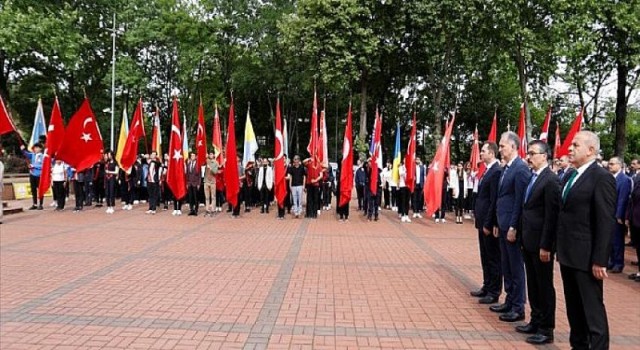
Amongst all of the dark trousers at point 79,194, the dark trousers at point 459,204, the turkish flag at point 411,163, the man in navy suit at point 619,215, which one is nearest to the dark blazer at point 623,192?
the man in navy suit at point 619,215

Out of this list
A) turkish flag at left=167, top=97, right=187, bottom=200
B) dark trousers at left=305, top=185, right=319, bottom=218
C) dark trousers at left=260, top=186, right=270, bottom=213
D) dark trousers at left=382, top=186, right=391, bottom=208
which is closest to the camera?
turkish flag at left=167, top=97, right=187, bottom=200

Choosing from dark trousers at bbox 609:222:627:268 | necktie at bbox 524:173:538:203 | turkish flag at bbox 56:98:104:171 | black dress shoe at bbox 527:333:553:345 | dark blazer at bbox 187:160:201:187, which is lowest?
black dress shoe at bbox 527:333:553:345

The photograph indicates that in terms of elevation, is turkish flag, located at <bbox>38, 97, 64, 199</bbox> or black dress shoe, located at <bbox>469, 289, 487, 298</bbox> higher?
turkish flag, located at <bbox>38, 97, 64, 199</bbox>

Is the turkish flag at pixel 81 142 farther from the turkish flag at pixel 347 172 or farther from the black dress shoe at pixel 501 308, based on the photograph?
the black dress shoe at pixel 501 308

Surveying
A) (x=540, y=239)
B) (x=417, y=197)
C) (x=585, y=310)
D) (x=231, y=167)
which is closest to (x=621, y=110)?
(x=417, y=197)

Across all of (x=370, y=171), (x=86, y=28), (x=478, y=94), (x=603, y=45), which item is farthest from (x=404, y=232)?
(x=478, y=94)

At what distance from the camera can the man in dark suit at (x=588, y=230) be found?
422cm

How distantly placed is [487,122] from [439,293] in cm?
3949

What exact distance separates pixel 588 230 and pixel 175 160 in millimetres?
13041

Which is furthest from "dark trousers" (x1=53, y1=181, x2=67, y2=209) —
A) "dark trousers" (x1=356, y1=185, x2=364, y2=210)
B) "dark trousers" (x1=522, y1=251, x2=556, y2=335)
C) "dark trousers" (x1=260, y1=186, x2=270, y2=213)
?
"dark trousers" (x1=522, y1=251, x2=556, y2=335)

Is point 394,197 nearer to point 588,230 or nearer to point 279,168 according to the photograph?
point 279,168

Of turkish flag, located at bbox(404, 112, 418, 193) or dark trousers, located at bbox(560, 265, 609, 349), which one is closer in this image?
dark trousers, located at bbox(560, 265, 609, 349)

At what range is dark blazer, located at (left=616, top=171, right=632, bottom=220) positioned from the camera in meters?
9.17

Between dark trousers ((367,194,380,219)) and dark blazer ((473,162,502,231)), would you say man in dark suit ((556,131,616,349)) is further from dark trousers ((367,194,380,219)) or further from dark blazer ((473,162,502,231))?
dark trousers ((367,194,380,219))
